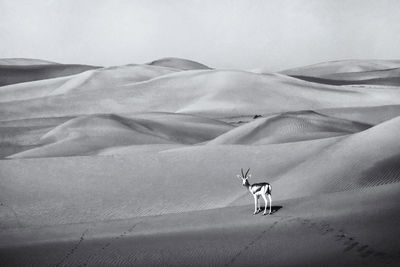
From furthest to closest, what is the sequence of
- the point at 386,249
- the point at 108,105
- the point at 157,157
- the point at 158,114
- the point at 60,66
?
the point at 60,66 → the point at 108,105 → the point at 158,114 → the point at 157,157 → the point at 386,249

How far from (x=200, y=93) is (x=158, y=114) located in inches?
470

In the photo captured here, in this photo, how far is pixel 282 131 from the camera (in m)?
26.5

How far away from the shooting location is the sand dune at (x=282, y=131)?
24.5 metres

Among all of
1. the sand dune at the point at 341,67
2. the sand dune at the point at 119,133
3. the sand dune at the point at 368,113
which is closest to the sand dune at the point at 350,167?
the sand dune at the point at 119,133

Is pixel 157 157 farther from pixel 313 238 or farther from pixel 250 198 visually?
pixel 313 238

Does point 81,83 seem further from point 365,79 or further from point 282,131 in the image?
point 365,79

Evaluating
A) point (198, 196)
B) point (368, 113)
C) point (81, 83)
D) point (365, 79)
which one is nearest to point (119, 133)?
point (198, 196)

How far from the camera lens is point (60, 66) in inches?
4124

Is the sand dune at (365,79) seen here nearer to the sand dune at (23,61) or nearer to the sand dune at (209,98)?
the sand dune at (209,98)

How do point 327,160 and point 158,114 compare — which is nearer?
point 327,160

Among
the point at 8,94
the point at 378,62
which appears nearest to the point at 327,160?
the point at 8,94

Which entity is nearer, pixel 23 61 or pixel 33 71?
pixel 33 71

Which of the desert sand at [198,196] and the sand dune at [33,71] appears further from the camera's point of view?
the sand dune at [33,71]

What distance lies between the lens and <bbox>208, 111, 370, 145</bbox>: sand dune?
24517 millimetres
